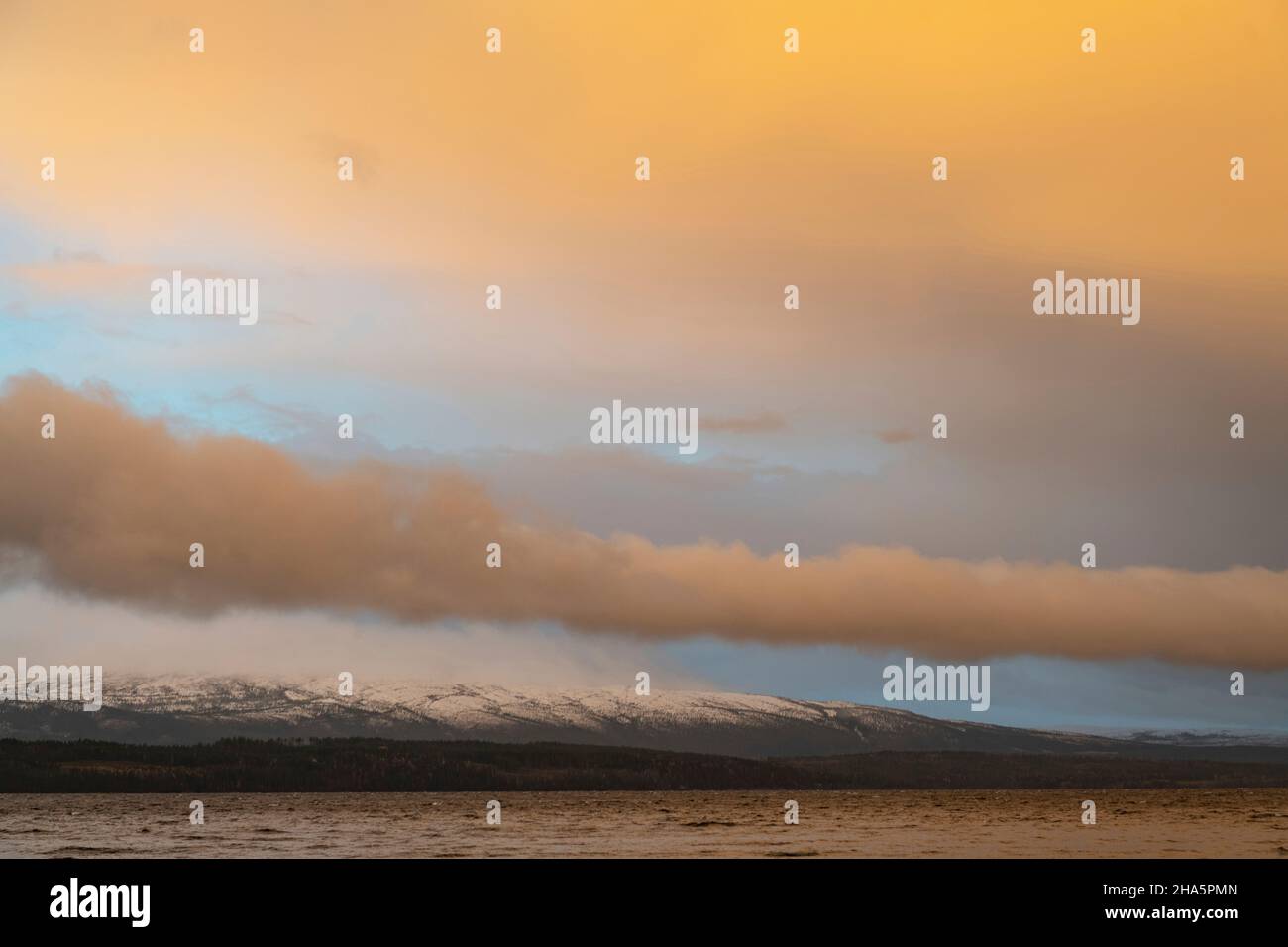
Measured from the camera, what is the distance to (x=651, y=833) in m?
124

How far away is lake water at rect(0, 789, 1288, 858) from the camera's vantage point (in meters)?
105

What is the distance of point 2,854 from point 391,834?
36.7 metres

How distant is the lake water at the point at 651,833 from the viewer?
105 metres
